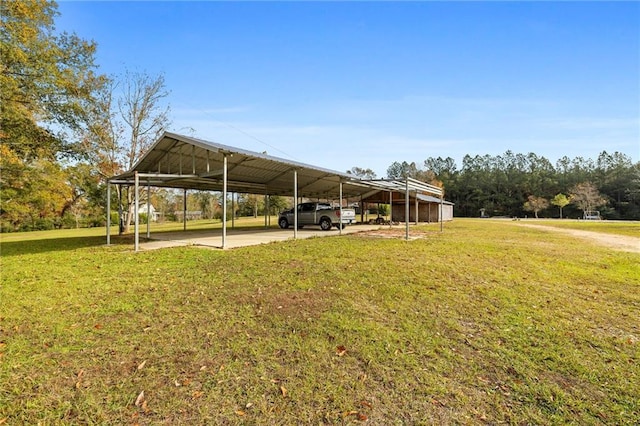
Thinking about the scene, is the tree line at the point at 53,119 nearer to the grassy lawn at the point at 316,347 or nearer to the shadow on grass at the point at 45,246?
the shadow on grass at the point at 45,246

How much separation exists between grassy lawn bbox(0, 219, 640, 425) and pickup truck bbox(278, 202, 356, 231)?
1082cm

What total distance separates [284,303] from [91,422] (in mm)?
2699

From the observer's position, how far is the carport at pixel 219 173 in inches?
400

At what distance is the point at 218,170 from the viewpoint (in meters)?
11.6

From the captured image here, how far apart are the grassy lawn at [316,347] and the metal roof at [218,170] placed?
5.15 meters

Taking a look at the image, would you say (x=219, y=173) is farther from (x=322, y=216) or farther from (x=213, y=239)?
(x=322, y=216)

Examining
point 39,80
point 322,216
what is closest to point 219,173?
point 322,216

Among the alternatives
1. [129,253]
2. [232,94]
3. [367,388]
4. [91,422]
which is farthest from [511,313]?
[232,94]

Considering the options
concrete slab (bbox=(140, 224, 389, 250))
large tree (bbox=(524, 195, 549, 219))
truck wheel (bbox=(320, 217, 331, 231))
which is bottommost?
concrete slab (bbox=(140, 224, 389, 250))

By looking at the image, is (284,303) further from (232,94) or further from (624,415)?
(232,94)

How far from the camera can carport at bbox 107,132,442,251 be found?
33.4 feet

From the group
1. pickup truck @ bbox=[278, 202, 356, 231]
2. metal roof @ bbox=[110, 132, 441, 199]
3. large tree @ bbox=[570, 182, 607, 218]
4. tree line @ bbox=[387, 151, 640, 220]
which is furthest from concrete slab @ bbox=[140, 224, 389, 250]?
large tree @ bbox=[570, 182, 607, 218]

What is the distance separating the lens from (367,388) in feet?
8.80

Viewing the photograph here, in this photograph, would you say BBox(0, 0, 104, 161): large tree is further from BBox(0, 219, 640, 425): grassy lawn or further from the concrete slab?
BBox(0, 219, 640, 425): grassy lawn
